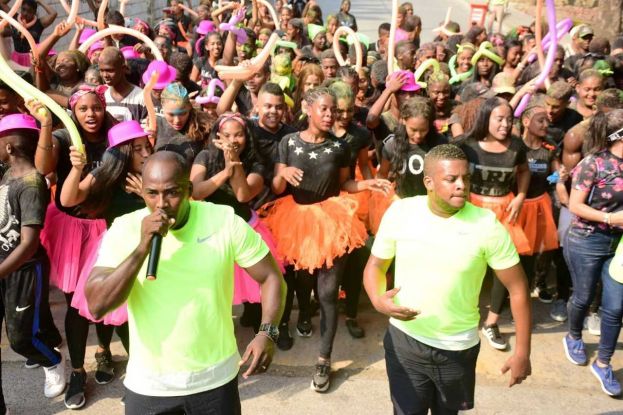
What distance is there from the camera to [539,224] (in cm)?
507

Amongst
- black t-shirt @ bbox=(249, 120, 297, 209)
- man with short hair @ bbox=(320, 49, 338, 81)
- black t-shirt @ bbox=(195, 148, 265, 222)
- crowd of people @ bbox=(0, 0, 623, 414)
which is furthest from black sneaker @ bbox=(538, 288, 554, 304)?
man with short hair @ bbox=(320, 49, 338, 81)

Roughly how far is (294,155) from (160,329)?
2115mm

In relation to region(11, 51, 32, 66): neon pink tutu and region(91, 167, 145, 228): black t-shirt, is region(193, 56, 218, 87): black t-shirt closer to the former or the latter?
region(11, 51, 32, 66): neon pink tutu

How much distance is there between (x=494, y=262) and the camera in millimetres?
2834

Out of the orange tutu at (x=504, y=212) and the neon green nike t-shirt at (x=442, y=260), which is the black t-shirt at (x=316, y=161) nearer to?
the orange tutu at (x=504, y=212)

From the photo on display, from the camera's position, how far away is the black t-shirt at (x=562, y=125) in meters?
5.43

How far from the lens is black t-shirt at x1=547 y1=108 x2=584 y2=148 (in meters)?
5.43

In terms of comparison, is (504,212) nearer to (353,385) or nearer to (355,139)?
(355,139)

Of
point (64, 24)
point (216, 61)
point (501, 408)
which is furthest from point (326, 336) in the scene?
point (216, 61)

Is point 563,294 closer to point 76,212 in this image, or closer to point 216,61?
point 76,212

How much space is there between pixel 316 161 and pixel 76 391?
225cm

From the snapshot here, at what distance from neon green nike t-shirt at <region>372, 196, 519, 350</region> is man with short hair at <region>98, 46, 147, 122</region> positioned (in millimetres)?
3025

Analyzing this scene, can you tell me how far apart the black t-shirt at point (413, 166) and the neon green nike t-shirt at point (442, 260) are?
1672 mm

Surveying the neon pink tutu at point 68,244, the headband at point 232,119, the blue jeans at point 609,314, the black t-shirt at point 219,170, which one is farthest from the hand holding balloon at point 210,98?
the blue jeans at point 609,314
